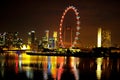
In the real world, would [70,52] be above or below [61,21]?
below

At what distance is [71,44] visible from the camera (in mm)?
91625

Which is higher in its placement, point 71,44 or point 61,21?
point 61,21

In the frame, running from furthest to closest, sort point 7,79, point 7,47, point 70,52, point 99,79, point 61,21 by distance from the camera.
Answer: point 7,47, point 70,52, point 61,21, point 99,79, point 7,79

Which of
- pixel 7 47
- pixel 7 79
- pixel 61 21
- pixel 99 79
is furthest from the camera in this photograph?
pixel 7 47

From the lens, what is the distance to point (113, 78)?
91.2ft

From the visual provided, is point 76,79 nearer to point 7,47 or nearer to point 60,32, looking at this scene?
point 60,32

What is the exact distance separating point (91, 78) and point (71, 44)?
64.4m

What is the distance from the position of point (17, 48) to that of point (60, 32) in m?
107

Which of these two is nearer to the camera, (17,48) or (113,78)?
(113,78)

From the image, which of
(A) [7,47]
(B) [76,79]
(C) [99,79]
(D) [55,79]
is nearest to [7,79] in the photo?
(D) [55,79]

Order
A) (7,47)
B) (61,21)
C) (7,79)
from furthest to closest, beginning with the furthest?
(7,47)
(61,21)
(7,79)

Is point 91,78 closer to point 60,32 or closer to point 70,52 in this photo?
point 60,32

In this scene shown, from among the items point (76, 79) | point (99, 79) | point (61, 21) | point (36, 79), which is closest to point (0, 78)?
point (36, 79)

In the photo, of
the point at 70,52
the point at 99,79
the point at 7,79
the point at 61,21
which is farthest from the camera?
the point at 70,52
